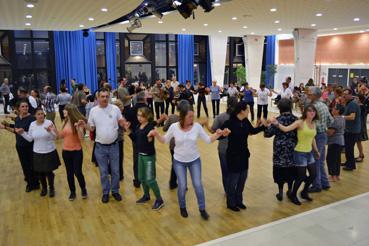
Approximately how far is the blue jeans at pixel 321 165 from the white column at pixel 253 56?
13978 millimetres

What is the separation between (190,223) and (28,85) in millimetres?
14732

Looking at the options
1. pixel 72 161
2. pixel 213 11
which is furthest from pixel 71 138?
pixel 213 11

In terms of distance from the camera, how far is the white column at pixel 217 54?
17.7 meters

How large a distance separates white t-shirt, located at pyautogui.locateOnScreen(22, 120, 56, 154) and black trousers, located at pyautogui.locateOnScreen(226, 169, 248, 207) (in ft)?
7.79

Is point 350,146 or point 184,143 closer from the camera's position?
point 184,143

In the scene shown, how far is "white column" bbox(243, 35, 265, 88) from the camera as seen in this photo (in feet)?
58.7

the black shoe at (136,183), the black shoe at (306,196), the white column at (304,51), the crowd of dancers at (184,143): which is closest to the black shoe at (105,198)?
the crowd of dancers at (184,143)

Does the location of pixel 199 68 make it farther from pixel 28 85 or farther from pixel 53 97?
pixel 53 97

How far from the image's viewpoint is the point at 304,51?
1438cm

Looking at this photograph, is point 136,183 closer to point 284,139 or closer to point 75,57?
point 284,139

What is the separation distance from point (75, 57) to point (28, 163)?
12252 millimetres

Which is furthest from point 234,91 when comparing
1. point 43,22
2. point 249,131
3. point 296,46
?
point 249,131

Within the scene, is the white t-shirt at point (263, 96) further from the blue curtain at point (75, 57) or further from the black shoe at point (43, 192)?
the blue curtain at point (75, 57)

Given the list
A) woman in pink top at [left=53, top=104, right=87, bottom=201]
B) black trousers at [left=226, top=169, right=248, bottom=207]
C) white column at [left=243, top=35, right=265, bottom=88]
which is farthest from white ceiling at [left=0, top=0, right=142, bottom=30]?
white column at [left=243, top=35, right=265, bottom=88]
